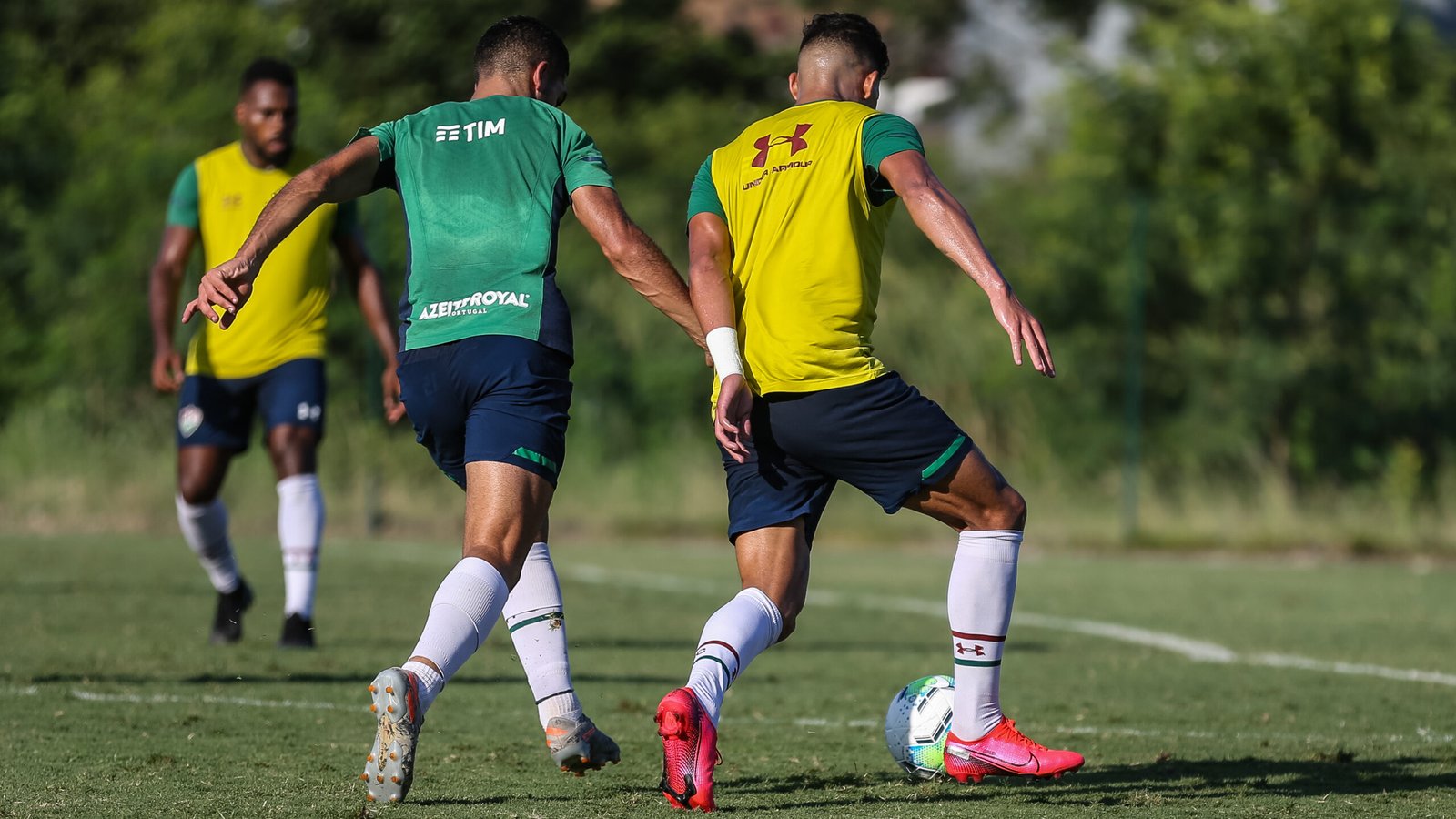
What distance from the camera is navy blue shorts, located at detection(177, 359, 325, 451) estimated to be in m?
8.05

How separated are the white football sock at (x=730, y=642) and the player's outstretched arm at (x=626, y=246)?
26.9 inches

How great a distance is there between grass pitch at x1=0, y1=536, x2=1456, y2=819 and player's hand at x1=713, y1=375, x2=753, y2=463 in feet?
2.90

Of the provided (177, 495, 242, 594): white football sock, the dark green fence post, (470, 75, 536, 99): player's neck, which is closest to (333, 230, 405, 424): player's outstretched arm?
(177, 495, 242, 594): white football sock

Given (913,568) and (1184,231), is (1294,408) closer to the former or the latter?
(1184,231)

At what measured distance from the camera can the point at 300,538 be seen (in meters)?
8.10

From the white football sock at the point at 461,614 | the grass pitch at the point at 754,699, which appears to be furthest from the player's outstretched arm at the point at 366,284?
the white football sock at the point at 461,614

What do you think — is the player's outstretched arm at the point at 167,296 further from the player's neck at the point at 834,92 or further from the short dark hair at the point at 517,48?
the player's neck at the point at 834,92

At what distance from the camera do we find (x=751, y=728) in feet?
20.5

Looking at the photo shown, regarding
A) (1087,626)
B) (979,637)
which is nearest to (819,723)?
(979,637)

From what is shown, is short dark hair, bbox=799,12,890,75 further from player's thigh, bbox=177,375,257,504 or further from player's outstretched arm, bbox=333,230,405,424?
player's thigh, bbox=177,375,257,504

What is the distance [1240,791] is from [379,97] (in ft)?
82.6

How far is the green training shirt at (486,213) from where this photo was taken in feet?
16.1

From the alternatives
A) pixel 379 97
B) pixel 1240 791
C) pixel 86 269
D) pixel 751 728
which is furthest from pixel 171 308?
pixel 379 97

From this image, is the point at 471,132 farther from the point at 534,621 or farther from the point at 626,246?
the point at 534,621
